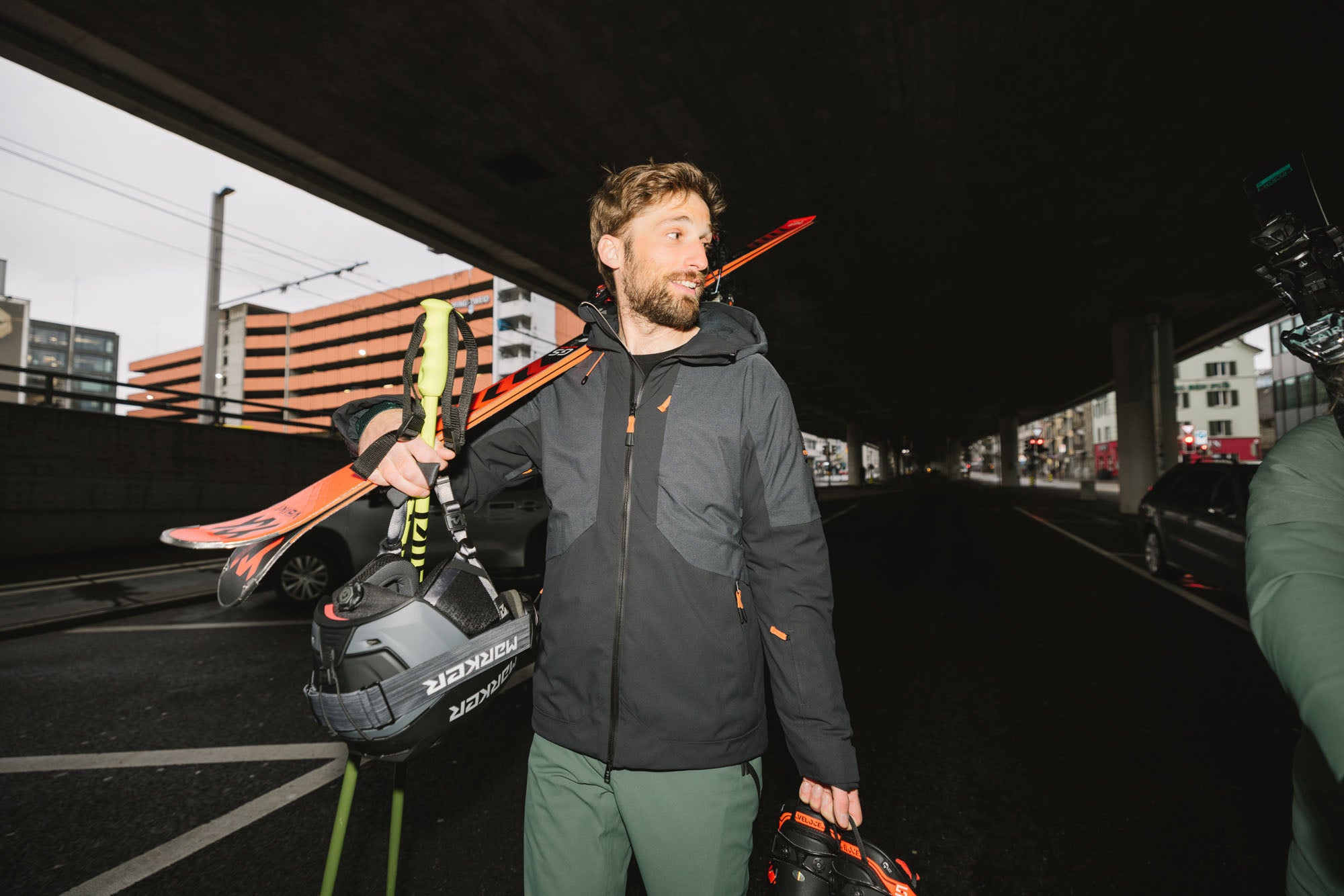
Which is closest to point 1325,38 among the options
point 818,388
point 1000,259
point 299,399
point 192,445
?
point 1000,259

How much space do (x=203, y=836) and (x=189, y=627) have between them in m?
5.08

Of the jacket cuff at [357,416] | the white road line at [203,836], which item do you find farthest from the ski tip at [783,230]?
the white road line at [203,836]

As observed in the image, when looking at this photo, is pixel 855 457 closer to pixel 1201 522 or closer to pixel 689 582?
pixel 1201 522

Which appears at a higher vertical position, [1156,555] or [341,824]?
[341,824]

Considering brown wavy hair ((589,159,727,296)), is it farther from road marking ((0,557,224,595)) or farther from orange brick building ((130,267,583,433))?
orange brick building ((130,267,583,433))

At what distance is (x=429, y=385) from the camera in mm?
1427

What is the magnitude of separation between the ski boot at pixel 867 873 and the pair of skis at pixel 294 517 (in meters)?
1.34

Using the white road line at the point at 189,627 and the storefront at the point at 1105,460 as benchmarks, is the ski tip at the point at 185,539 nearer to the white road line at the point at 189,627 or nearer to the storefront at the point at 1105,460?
the white road line at the point at 189,627

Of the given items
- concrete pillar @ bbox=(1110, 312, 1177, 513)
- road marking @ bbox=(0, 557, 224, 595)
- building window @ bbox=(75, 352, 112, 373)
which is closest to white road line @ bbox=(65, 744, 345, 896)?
road marking @ bbox=(0, 557, 224, 595)

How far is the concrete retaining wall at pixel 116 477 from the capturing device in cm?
1112

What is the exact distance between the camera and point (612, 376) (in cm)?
170

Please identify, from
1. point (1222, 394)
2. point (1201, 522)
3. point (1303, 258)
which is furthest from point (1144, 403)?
point (1222, 394)

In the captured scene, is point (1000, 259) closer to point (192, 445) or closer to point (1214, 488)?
point (1214, 488)

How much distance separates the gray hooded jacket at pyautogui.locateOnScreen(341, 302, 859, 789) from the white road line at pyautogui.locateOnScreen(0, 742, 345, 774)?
9.92 ft
